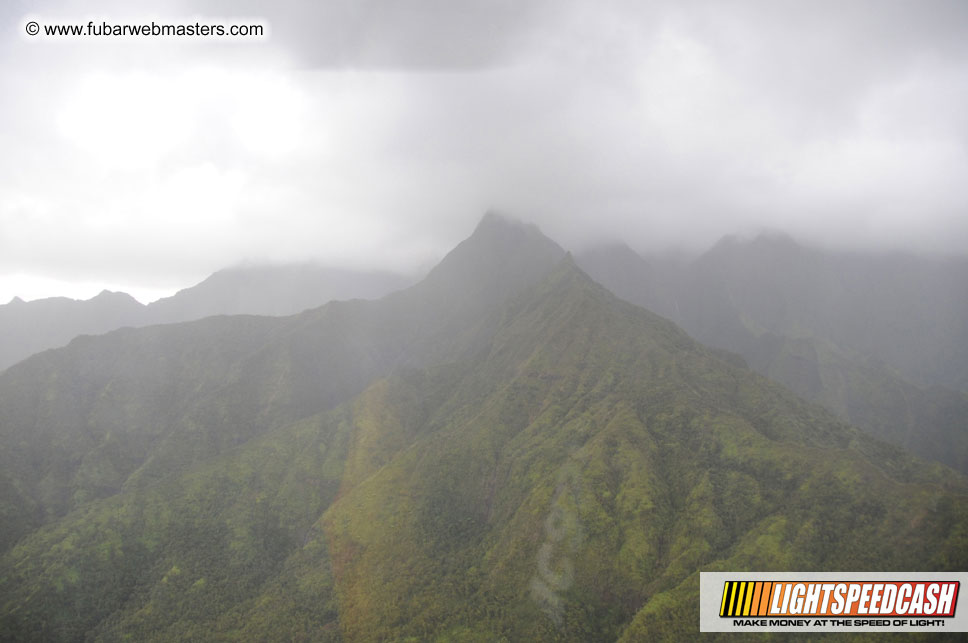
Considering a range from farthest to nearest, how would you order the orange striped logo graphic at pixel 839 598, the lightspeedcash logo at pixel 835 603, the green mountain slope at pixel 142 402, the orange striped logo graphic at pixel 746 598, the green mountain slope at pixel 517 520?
1. the green mountain slope at pixel 142 402
2. the green mountain slope at pixel 517 520
3. the orange striped logo graphic at pixel 746 598
4. the orange striped logo graphic at pixel 839 598
5. the lightspeedcash logo at pixel 835 603

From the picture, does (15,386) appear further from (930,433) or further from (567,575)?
(930,433)

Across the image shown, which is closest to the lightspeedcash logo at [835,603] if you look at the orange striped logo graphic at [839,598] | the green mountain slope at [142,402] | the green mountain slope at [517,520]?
the orange striped logo graphic at [839,598]

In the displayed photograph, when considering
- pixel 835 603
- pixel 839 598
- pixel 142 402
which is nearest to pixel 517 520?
pixel 835 603

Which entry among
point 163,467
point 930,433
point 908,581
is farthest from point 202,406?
point 930,433

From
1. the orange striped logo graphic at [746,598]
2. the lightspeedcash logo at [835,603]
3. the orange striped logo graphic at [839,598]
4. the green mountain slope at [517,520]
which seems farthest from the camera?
the green mountain slope at [517,520]

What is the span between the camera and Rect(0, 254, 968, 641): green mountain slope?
65.0 m

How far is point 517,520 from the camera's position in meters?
87.8

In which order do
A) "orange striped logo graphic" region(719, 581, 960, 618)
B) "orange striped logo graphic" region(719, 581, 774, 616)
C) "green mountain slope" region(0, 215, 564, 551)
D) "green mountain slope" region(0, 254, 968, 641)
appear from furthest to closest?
"green mountain slope" region(0, 215, 564, 551) < "green mountain slope" region(0, 254, 968, 641) < "orange striped logo graphic" region(719, 581, 774, 616) < "orange striped logo graphic" region(719, 581, 960, 618)

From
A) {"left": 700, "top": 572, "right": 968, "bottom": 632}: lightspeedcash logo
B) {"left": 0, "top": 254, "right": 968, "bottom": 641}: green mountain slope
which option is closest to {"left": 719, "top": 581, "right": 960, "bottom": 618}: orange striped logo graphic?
{"left": 700, "top": 572, "right": 968, "bottom": 632}: lightspeedcash logo

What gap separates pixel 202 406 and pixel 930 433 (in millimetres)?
277957

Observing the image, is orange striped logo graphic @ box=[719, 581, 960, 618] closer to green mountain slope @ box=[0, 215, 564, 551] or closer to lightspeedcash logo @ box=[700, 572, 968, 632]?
lightspeedcash logo @ box=[700, 572, 968, 632]

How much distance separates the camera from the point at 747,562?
61156 mm

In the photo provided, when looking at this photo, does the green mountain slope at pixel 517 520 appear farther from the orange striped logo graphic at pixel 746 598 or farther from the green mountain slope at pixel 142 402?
the green mountain slope at pixel 142 402

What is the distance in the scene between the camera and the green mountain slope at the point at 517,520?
65000mm
